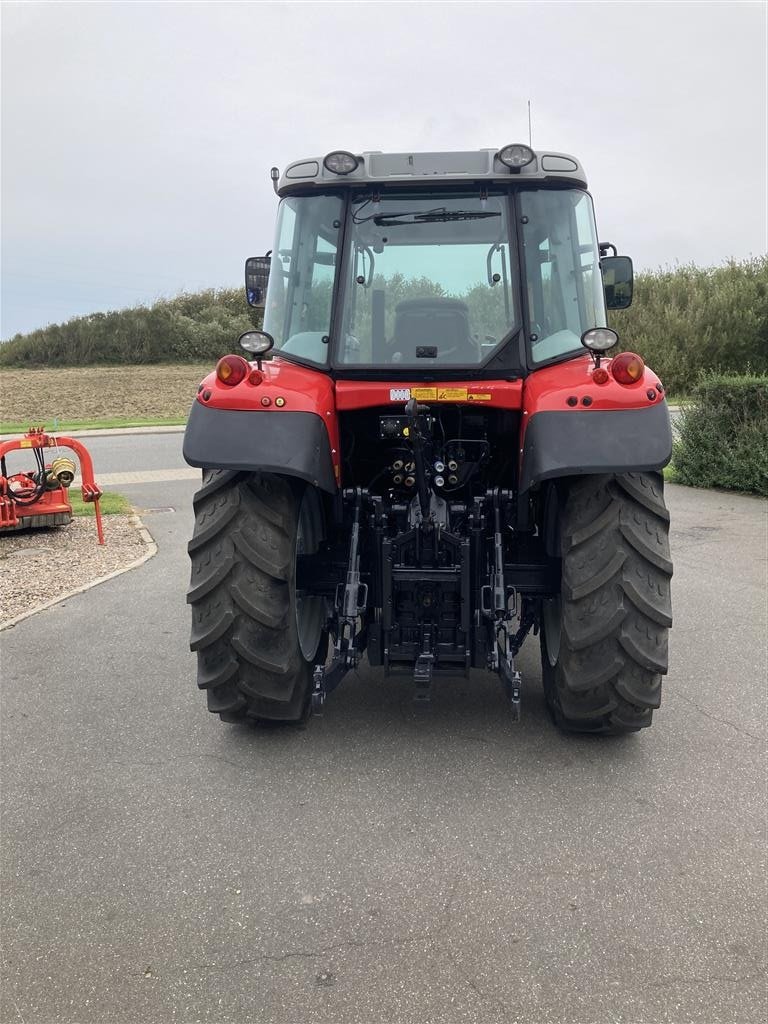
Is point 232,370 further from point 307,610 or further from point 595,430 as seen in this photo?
point 595,430

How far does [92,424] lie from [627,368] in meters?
21.1

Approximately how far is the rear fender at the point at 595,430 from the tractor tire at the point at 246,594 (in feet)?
3.63

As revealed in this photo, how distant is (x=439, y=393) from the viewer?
11.8ft

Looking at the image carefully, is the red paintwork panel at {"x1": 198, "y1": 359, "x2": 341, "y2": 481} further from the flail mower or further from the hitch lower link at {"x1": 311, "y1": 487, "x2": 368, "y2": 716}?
the flail mower

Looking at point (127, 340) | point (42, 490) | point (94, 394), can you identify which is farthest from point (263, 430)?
point (127, 340)

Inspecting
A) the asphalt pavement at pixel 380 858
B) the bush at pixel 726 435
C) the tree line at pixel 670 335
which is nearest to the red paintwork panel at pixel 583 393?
the asphalt pavement at pixel 380 858

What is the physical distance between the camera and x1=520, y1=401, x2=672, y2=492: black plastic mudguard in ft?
10.4

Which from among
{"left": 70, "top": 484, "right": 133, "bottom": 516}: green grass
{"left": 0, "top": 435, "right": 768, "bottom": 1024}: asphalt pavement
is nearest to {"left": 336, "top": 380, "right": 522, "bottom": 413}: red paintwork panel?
{"left": 0, "top": 435, "right": 768, "bottom": 1024}: asphalt pavement

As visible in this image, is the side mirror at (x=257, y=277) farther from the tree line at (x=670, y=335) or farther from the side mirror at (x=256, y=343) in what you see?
the tree line at (x=670, y=335)

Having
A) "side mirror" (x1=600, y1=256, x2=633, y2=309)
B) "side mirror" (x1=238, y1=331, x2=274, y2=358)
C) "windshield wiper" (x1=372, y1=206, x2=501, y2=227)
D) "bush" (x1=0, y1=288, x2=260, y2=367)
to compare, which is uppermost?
"bush" (x1=0, y1=288, x2=260, y2=367)

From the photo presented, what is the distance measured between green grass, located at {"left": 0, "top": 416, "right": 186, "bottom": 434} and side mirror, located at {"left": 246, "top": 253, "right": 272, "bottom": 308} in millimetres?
17176

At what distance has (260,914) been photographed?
2580mm

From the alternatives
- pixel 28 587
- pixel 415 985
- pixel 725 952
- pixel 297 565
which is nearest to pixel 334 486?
pixel 297 565

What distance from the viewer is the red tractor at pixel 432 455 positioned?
3385mm
